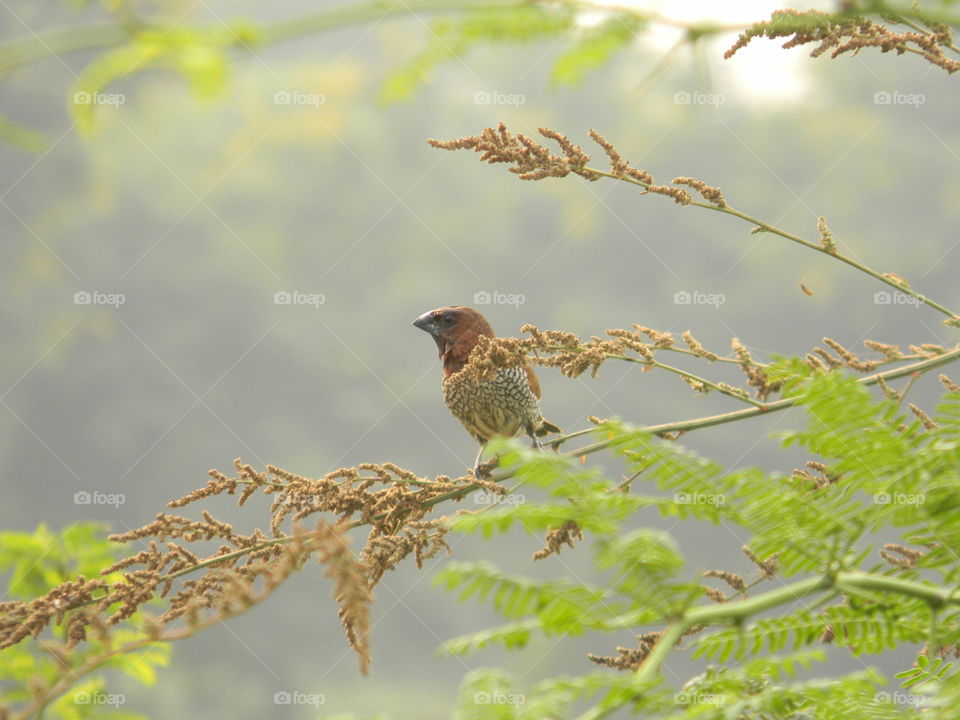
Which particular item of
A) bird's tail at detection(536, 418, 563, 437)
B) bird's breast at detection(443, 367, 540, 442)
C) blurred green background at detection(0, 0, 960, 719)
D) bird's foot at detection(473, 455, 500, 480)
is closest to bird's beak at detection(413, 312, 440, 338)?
bird's breast at detection(443, 367, 540, 442)

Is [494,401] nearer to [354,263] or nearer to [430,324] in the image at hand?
[430,324]

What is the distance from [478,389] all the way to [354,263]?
60.3ft

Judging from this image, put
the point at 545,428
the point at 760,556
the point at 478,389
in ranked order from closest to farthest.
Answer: the point at 760,556
the point at 478,389
the point at 545,428

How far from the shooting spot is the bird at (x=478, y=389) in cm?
408

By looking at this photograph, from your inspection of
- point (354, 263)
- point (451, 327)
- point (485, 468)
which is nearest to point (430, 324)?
point (451, 327)

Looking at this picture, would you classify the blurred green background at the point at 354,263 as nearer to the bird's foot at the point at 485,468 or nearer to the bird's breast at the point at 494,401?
the bird's breast at the point at 494,401

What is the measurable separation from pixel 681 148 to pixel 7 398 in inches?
593

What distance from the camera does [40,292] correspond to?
22453 mm

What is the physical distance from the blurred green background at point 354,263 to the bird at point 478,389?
11.7m

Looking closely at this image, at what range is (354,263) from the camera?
22.1m

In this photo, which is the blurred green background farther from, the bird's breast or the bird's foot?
the bird's foot

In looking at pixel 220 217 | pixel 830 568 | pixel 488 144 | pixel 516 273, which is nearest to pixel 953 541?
pixel 830 568

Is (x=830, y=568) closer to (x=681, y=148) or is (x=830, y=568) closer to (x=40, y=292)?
(x=681, y=148)

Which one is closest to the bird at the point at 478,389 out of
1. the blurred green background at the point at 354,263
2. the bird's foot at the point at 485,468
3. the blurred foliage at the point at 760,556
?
the bird's foot at the point at 485,468
